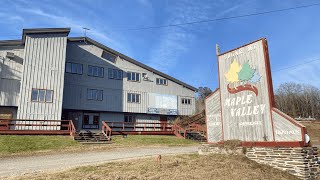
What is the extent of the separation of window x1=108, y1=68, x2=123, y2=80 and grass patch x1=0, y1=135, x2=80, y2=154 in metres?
13.2

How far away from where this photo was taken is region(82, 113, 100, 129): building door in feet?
105

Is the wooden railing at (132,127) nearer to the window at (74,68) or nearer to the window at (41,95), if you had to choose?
the window at (74,68)

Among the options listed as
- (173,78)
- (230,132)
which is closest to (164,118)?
(173,78)

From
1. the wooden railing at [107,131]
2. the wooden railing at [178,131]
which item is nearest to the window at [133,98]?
the wooden railing at [178,131]

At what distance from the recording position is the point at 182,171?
1016cm

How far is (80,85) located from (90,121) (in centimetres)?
429

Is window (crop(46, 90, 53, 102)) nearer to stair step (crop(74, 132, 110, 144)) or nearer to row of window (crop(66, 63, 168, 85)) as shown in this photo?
row of window (crop(66, 63, 168, 85))

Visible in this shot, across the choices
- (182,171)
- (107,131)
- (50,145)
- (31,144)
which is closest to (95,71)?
(107,131)

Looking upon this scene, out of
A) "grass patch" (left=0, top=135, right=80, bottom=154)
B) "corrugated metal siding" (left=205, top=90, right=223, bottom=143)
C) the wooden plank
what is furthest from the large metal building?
the wooden plank

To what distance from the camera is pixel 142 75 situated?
36.0m

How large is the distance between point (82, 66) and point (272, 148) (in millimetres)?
24946

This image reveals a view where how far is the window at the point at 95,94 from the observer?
32.1 m

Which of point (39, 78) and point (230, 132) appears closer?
point (230, 132)

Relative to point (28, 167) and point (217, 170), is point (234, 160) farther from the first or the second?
point (28, 167)
